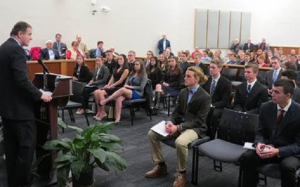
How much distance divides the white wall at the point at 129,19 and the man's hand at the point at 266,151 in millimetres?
8681

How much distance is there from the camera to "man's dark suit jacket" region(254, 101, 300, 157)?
110 inches

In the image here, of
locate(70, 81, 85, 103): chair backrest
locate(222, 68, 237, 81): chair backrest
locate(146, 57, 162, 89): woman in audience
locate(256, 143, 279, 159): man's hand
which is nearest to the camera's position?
locate(256, 143, 279, 159): man's hand

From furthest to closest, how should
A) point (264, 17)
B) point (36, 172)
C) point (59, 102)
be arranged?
point (264, 17)
point (36, 172)
point (59, 102)

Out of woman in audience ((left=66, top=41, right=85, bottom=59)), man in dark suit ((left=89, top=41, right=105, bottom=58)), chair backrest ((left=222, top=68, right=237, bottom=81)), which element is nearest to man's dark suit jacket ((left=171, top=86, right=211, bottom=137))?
chair backrest ((left=222, top=68, right=237, bottom=81))

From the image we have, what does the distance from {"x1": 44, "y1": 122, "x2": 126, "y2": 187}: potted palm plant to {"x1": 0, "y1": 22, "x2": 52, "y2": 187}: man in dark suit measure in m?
0.22

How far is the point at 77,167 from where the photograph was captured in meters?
2.89

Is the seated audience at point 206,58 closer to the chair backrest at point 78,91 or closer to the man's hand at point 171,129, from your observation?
the chair backrest at point 78,91

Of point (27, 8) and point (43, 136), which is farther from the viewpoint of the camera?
point (27, 8)

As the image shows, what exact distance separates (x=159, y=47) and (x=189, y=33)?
1.96 meters

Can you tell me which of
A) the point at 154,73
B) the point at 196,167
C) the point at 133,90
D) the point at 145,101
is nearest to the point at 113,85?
the point at 133,90

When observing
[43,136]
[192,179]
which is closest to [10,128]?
[43,136]

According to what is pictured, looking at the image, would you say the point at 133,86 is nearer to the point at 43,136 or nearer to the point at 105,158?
the point at 43,136

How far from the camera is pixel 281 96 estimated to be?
2891 mm

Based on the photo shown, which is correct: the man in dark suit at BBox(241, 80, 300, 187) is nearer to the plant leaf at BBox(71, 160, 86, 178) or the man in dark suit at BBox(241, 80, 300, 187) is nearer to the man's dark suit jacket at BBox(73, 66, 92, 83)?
the plant leaf at BBox(71, 160, 86, 178)
